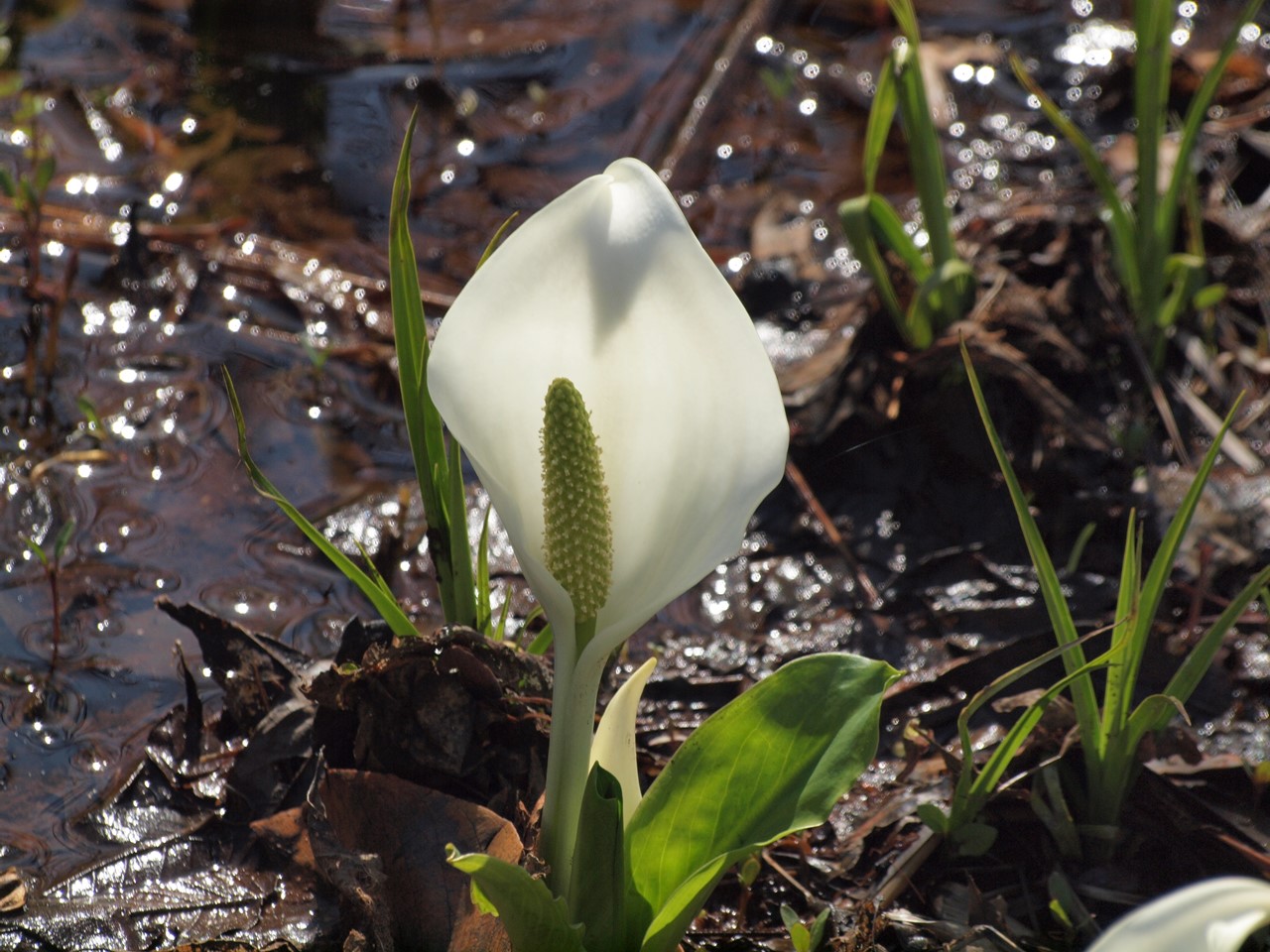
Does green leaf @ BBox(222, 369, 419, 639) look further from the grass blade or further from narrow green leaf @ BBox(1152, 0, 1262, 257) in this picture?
narrow green leaf @ BBox(1152, 0, 1262, 257)

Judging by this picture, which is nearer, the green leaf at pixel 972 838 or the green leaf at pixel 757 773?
the green leaf at pixel 757 773

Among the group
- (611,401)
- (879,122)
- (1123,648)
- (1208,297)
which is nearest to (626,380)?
(611,401)

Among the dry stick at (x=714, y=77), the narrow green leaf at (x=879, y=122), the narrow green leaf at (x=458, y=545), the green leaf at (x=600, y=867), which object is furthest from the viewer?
the dry stick at (x=714, y=77)

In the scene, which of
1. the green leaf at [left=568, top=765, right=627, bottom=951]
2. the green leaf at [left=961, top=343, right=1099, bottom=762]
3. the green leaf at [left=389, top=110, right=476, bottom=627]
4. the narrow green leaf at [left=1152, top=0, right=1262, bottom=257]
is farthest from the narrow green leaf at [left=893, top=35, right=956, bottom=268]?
the green leaf at [left=568, top=765, right=627, bottom=951]

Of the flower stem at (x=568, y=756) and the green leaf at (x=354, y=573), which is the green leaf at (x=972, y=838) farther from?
the green leaf at (x=354, y=573)

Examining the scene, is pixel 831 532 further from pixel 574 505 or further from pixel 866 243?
pixel 574 505

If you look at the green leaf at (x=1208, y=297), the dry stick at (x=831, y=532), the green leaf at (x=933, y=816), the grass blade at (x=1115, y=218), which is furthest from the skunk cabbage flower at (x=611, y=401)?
the green leaf at (x=1208, y=297)

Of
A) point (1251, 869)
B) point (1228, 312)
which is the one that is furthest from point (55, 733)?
point (1228, 312)
